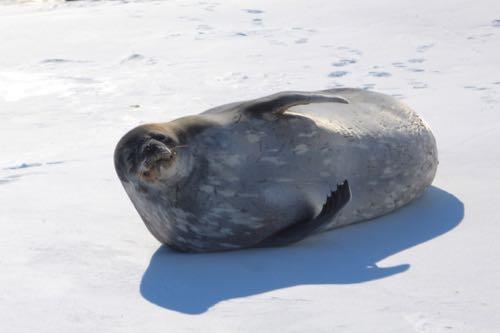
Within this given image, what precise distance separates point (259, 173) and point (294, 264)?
0.45 m

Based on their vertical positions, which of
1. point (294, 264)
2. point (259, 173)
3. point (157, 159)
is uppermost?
point (157, 159)

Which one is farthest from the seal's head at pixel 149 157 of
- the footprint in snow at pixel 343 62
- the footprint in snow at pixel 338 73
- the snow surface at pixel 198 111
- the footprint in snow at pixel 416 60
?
the footprint in snow at pixel 416 60

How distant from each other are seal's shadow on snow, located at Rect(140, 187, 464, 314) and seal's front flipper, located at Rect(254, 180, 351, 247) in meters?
0.03

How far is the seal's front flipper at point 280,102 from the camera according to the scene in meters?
3.56

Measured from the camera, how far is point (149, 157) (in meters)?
3.25

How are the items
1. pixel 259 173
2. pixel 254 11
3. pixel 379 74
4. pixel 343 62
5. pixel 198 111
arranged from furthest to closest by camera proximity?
pixel 254 11
pixel 343 62
pixel 379 74
pixel 198 111
pixel 259 173

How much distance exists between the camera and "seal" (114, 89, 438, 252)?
3.39m

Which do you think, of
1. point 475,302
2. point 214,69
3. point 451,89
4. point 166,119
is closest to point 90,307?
point 475,302

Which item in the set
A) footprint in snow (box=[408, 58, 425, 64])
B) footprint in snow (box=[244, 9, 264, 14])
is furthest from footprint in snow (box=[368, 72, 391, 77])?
footprint in snow (box=[244, 9, 264, 14])

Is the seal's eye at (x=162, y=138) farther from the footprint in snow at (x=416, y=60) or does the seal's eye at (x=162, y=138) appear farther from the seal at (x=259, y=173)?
the footprint in snow at (x=416, y=60)

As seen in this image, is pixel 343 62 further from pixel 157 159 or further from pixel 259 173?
pixel 157 159

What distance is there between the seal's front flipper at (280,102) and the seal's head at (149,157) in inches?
13.9

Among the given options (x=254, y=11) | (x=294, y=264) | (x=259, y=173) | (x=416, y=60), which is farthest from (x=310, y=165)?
(x=254, y=11)

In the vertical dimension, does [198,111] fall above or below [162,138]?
below
